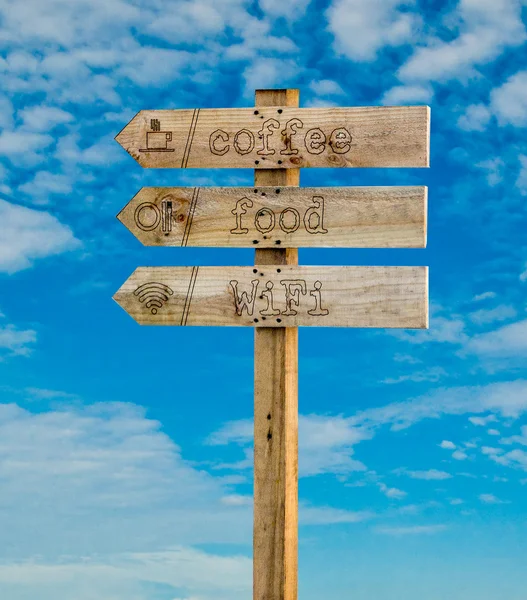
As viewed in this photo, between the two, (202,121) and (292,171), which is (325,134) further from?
(202,121)

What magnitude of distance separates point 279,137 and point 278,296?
920 mm

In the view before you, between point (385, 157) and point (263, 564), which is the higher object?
point (385, 157)

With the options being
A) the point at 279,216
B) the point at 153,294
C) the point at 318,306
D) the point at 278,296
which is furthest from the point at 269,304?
the point at 153,294

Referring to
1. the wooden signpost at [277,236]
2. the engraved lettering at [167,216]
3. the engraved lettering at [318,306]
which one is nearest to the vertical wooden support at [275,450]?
the wooden signpost at [277,236]

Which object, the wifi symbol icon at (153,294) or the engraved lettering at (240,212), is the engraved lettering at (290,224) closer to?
the engraved lettering at (240,212)

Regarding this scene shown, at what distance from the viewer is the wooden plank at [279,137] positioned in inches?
213

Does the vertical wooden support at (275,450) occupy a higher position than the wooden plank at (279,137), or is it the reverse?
the wooden plank at (279,137)

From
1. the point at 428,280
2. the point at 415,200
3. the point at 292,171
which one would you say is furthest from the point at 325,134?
the point at 428,280

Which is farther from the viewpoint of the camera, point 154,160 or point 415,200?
point 154,160

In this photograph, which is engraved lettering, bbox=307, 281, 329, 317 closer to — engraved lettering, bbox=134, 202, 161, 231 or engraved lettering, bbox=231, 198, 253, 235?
engraved lettering, bbox=231, 198, 253, 235

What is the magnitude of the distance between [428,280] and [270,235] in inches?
36.4

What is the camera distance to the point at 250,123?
18.4 ft

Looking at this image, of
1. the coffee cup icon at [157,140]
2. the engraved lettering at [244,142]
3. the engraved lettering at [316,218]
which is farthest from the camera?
the coffee cup icon at [157,140]

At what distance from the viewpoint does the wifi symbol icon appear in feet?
18.3
